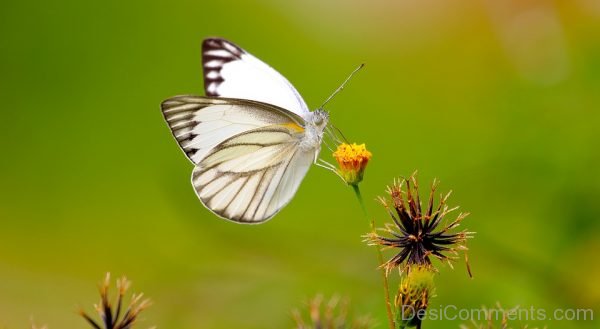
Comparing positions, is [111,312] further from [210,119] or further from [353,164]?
[210,119]

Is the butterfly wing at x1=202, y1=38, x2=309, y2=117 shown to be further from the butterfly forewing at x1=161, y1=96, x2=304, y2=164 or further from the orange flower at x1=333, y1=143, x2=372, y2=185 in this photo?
the orange flower at x1=333, y1=143, x2=372, y2=185

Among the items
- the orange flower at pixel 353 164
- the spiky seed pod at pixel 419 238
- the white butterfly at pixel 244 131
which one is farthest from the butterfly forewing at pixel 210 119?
the spiky seed pod at pixel 419 238

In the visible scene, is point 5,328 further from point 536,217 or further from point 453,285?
point 536,217

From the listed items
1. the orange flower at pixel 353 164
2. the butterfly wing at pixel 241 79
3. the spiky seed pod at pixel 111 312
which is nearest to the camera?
the spiky seed pod at pixel 111 312

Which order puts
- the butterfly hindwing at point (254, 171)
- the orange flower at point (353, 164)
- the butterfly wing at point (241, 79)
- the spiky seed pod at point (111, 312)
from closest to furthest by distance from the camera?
1. the spiky seed pod at point (111, 312)
2. the orange flower at point (353, 164)
3. the butterfly hindwing at point (254, 171)
4. the butterfly wing at point (241, 79)

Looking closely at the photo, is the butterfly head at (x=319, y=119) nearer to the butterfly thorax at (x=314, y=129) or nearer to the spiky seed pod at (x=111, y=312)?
the butterfly thorax at (x=314, y=129)

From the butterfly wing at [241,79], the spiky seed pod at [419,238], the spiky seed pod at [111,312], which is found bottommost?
the spiky seed pod at [111,312]

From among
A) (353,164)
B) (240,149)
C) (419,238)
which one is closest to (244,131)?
(240,149)

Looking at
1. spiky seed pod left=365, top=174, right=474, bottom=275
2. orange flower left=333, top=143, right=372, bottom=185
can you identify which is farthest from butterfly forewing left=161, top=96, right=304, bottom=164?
spiky seed pod left=365, top=174, right=474, bottom=275
